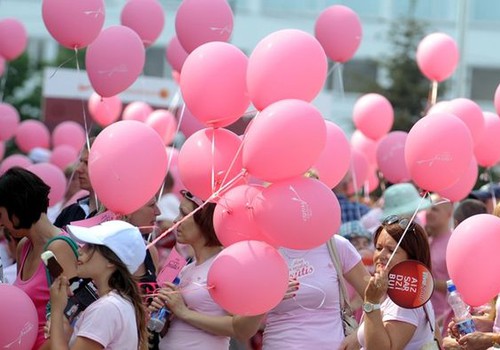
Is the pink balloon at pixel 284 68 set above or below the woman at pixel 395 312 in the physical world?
above

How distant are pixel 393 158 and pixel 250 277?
463cm

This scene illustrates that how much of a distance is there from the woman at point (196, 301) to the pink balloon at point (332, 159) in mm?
711

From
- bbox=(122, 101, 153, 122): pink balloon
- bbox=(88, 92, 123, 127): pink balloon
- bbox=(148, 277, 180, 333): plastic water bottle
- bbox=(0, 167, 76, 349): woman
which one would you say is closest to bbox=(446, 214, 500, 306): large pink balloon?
bbox=(148, 277, 180, 333): plastic water bottle

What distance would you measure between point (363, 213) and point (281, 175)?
4.73 meters

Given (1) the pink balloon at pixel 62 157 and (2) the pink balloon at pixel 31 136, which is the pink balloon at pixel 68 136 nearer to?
(2) the pink balloon at pixel 31 136

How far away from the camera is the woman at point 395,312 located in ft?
18.0

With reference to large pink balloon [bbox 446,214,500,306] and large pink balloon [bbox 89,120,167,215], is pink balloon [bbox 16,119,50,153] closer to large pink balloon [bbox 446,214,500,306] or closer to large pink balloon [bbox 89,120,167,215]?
large pink balloon [bbox 89,120,167,215]

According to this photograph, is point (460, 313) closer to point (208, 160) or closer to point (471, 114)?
point (208, 160)

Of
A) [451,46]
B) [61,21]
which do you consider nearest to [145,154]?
[61,21]

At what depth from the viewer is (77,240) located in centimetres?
526

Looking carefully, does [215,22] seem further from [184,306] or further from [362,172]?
[362,172]

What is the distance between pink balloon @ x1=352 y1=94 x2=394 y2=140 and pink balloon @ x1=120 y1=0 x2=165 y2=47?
10.9 feet

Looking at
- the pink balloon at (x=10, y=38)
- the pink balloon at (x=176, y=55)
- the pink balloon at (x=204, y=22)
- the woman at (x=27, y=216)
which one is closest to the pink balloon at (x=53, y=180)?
the pink balloon at (x=176, y=55)

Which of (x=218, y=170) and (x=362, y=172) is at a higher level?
(x=218, y=170)
